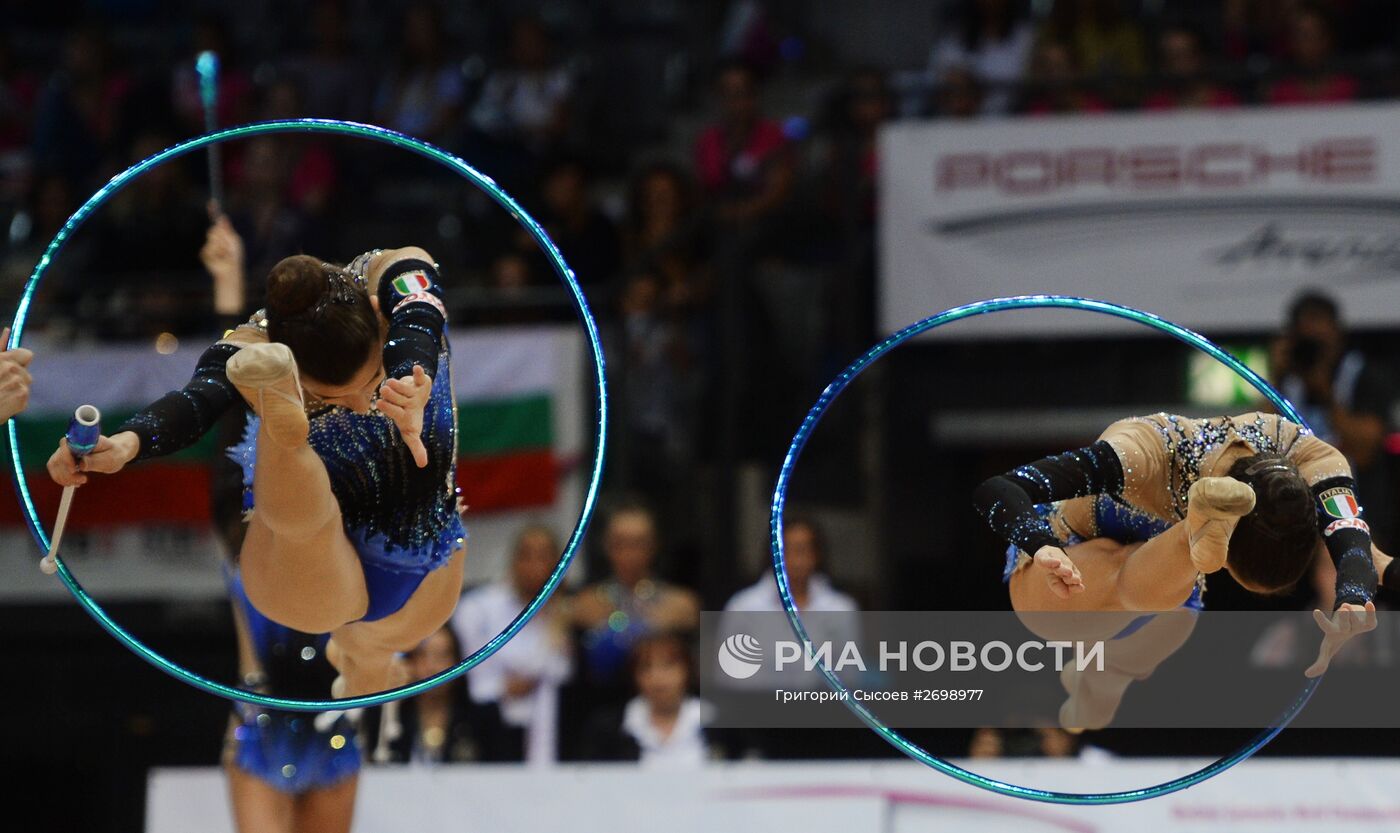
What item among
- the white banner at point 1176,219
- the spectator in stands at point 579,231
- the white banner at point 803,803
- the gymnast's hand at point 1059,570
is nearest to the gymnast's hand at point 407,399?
the gymnast's hand at point 1059,570

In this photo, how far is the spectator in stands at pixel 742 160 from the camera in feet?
22.8

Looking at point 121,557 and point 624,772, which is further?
point 121,557

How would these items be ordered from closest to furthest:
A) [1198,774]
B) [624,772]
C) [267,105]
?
1. [1198,774]
2. [624,772]
3. [267,105]

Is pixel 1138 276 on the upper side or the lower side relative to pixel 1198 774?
upper

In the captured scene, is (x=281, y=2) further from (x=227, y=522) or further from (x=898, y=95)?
(x=227, y=522)

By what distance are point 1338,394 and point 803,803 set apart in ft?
6.64

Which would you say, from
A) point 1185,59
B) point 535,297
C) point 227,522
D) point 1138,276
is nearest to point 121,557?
point 535,297

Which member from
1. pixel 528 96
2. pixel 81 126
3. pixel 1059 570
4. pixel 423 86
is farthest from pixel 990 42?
pixel 1059 570

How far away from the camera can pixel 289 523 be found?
3.82 m

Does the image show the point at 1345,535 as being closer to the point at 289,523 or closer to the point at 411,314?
the point at 411,314

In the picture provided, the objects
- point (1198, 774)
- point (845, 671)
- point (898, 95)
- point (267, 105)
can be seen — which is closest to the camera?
point (1198, 774)

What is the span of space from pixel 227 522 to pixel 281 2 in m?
5.05

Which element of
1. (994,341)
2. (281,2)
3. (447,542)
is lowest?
(447,542)

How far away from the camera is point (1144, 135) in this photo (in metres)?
6.86
